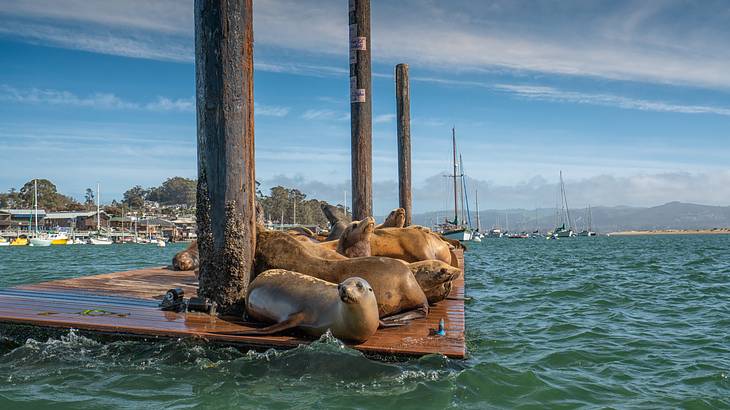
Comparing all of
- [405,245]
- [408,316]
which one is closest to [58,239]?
[405,245]

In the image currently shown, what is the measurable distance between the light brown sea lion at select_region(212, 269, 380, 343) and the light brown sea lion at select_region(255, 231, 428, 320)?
0.42 metres

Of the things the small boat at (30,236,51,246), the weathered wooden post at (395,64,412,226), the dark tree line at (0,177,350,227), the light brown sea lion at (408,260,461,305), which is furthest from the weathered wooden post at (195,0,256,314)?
the dark tree line at (0,177,350,227)

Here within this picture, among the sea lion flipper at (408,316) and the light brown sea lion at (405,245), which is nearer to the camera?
the sea lion flipper at (408,316)

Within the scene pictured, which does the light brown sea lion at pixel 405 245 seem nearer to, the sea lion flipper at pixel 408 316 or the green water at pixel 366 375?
the green water at pixel 366 375

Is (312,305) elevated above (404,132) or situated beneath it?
situated beneath

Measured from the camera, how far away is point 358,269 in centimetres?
646

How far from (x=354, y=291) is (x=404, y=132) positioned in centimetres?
1114

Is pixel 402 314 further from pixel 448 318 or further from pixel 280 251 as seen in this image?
pixel 280 251

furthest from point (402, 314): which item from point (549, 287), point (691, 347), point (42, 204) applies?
point (42, 204)

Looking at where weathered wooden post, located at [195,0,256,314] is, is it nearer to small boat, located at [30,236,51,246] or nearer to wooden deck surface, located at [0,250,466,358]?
wooden deck surface, located at [0,250,466,358]

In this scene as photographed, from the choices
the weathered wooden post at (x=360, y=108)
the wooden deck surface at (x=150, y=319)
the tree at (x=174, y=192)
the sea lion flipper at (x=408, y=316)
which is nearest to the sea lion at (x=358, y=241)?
the wooden deck surface at (x=150, y=319)

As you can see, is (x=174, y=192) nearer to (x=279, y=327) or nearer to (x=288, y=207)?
(x=288, y=207)

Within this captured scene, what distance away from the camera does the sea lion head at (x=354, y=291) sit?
5.16 meters

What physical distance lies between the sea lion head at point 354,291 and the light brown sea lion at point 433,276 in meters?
2.03
